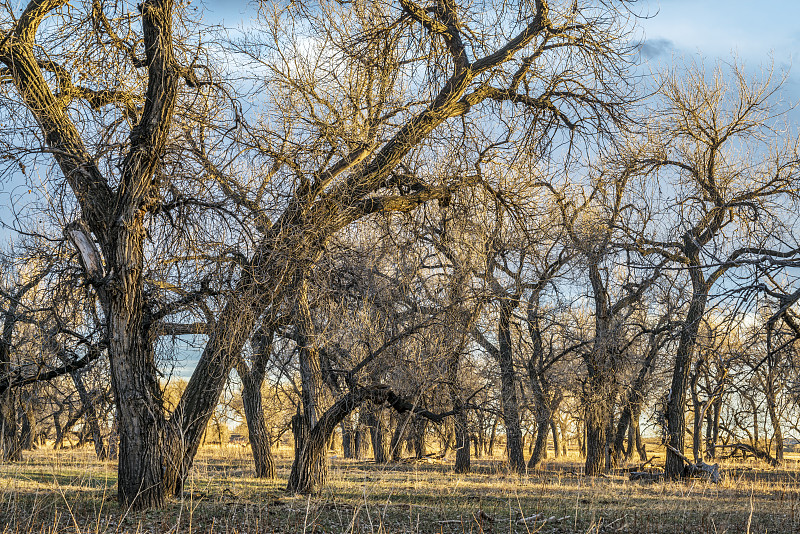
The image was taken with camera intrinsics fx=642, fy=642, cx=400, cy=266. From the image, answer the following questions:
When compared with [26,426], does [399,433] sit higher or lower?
higher

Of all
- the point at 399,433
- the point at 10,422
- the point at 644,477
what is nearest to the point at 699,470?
the point at 644,477

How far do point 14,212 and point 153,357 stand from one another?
2309 millimetres

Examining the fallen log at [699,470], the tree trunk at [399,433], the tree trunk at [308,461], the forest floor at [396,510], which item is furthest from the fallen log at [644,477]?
the tree trunk at [308,461]

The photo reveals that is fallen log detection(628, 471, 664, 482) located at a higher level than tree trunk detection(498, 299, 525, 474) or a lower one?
lower

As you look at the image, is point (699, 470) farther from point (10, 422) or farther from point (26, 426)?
point (26, 426)

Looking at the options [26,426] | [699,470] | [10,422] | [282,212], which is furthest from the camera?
[26,426]

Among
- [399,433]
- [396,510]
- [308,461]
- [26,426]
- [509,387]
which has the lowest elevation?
[26,426]

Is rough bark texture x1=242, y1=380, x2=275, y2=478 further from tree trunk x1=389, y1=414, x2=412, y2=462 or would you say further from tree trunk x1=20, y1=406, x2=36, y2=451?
tree trunk x1=20, y1=406, x2=36, y2=451

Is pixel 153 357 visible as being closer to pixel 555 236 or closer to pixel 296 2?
pixel 296 2

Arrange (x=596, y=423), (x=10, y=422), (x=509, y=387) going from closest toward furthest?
(x=10, y=422)
(x=509, y=387)
(x=596, y=423)

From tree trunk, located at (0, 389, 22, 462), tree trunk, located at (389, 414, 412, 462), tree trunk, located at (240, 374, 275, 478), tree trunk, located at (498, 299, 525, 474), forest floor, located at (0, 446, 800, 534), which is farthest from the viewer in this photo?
tree trunk, located at (498, 299, 525, 474)

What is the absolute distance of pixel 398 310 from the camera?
Answer: 11.1m

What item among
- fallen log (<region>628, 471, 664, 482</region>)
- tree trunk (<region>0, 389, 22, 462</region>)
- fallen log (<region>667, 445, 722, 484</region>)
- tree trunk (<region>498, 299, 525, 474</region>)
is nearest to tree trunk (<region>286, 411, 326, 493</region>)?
tree trunk (<region>0, 389, 22, 462</region>)

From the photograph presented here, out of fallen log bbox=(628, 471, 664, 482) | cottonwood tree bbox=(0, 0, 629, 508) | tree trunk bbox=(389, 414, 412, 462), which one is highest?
cottonwood tree bbox=(0, 0, 629, 508)
